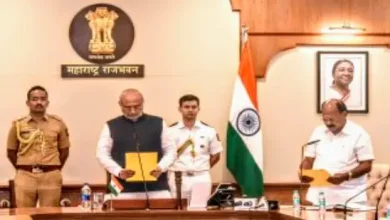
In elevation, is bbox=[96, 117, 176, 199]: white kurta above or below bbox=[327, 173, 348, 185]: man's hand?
above

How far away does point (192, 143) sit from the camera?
319 inches

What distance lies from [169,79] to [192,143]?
1.02 m

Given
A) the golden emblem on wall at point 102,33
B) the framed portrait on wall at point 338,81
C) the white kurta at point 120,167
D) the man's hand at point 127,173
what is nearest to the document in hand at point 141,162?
the man's hand at point 127,173

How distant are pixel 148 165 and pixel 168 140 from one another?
0.71 meters

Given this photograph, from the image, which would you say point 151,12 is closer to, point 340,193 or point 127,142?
point 127,142

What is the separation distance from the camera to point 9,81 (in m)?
8.70

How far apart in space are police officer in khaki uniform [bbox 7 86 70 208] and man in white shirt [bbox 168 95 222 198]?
110 centimetres

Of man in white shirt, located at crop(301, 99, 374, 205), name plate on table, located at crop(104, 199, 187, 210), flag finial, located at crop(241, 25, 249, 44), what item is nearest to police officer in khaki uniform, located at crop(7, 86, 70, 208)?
name plate on table, located at crop(104, 199, 187, 210)

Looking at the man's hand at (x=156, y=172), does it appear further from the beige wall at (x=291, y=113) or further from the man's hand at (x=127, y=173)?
the beige wall at (x=291, y=113)

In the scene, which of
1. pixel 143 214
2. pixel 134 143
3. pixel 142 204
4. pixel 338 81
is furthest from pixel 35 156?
pixel 338 81

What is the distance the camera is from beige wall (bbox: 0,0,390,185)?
8734 mm

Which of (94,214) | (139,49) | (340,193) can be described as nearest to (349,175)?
(340,193)

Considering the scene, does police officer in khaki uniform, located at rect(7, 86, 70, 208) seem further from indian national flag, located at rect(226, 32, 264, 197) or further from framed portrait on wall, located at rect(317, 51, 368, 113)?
framed portrait on wall, located at rect(317, 51, 368, 113)

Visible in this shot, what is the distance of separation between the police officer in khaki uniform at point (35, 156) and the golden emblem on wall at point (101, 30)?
1.17m
